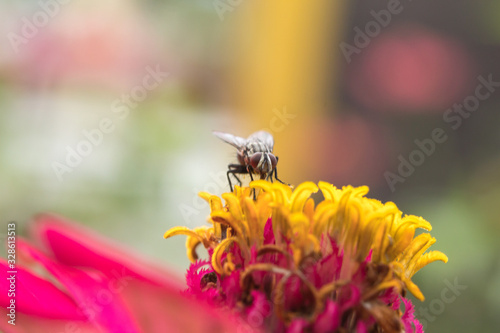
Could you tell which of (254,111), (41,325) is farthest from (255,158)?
(254,111)

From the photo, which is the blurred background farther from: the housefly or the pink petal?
the pink petal

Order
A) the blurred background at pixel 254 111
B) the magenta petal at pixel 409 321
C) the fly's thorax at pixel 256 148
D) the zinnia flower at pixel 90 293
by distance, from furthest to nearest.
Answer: the blurred background at pixel 254 111 < the fly's thorax at pixel 256 148 < the magenta petal at pixel 409 321 < the zinnia flower at pixel 90 293

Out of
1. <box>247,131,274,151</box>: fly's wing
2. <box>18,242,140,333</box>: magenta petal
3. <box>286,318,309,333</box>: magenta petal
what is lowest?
<box>18,242,140,333</box>: magenta petal

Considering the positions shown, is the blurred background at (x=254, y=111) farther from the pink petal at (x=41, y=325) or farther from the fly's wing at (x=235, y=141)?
the pink petal at (x=41, y=325)

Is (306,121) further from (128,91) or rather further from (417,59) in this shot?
(128,91)

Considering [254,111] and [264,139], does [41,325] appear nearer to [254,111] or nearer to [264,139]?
[264,139]

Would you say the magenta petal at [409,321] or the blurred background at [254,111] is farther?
the blurred background at [254,111]

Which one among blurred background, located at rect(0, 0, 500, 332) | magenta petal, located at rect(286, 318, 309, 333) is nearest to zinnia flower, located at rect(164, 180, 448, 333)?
magenta petal, located at rect(286, 318, 309, 333)

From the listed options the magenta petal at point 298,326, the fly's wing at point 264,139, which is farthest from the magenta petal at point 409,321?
the fly's wing at point 264,139
